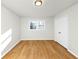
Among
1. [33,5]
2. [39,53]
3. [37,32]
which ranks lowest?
[39,53]

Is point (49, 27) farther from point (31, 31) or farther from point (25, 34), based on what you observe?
point (25, 34)

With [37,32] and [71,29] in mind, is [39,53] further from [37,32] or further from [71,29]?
[37,32]

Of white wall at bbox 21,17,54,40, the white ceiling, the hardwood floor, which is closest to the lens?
the white ceiling

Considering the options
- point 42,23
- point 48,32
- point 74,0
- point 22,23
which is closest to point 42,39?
point 48,32

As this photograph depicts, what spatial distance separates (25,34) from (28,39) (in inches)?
21.4

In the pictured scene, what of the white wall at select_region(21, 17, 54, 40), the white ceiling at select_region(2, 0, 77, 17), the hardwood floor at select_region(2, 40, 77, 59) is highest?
the white ceiling at select_region(2, 0, 77, 17)

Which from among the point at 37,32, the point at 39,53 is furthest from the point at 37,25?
the point at 39,53

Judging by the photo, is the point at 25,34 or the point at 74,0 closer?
the point at 74,0

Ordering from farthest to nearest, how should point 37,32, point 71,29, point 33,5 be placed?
point 37,32
point 71,29
point 33,5

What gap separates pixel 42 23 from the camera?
908 centimetres

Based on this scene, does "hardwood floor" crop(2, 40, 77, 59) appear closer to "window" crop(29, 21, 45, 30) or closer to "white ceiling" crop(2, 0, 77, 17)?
"white ceiling" crop(2, 0, 77, 17)

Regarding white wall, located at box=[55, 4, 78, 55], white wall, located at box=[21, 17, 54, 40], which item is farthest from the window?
white wall, located at box=[55, 4, 78, 55]

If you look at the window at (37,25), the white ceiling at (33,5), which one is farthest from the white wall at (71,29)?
the window at (37,25)

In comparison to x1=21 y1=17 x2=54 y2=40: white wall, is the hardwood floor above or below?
below
